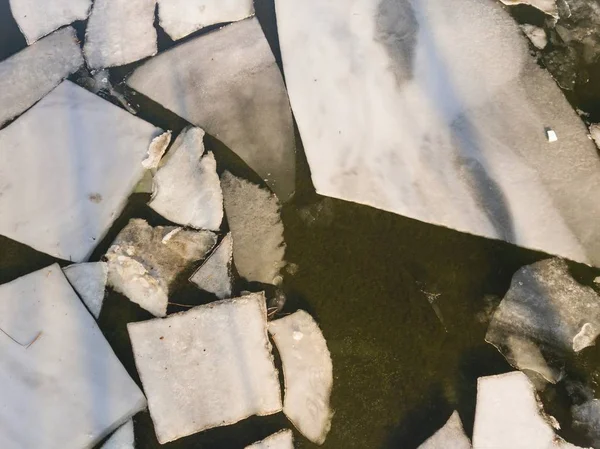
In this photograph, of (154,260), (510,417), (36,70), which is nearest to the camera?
(510,417)

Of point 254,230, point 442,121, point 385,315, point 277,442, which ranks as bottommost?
point 277,442

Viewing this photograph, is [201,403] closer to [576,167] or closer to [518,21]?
[576,167]

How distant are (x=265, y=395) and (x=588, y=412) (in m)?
→ 0.84

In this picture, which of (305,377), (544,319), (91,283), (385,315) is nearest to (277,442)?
(305,377)

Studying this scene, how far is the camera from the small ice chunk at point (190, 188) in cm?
139

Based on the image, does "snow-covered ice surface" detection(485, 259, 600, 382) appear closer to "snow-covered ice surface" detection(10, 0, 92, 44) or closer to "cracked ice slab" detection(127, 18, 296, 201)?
"cracked ice slab" detection(127, 18, 296, 201)

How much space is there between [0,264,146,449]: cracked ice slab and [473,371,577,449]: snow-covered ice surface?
0.91m

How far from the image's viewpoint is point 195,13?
1498 mm

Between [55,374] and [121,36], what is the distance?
1.00 m

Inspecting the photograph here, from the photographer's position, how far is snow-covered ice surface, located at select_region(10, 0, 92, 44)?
152 centimetres

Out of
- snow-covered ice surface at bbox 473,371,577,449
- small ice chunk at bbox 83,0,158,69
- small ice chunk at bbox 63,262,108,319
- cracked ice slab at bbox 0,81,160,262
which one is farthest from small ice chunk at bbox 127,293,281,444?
small ice chunk at bbox 83,0,158,69

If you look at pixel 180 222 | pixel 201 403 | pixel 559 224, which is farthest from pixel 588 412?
pixel 180 222

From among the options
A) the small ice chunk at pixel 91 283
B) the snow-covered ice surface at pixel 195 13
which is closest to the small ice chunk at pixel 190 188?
the small ice chunk at pixel 91 283

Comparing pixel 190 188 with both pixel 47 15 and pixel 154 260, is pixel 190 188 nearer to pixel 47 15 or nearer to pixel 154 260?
pixel 154 260
